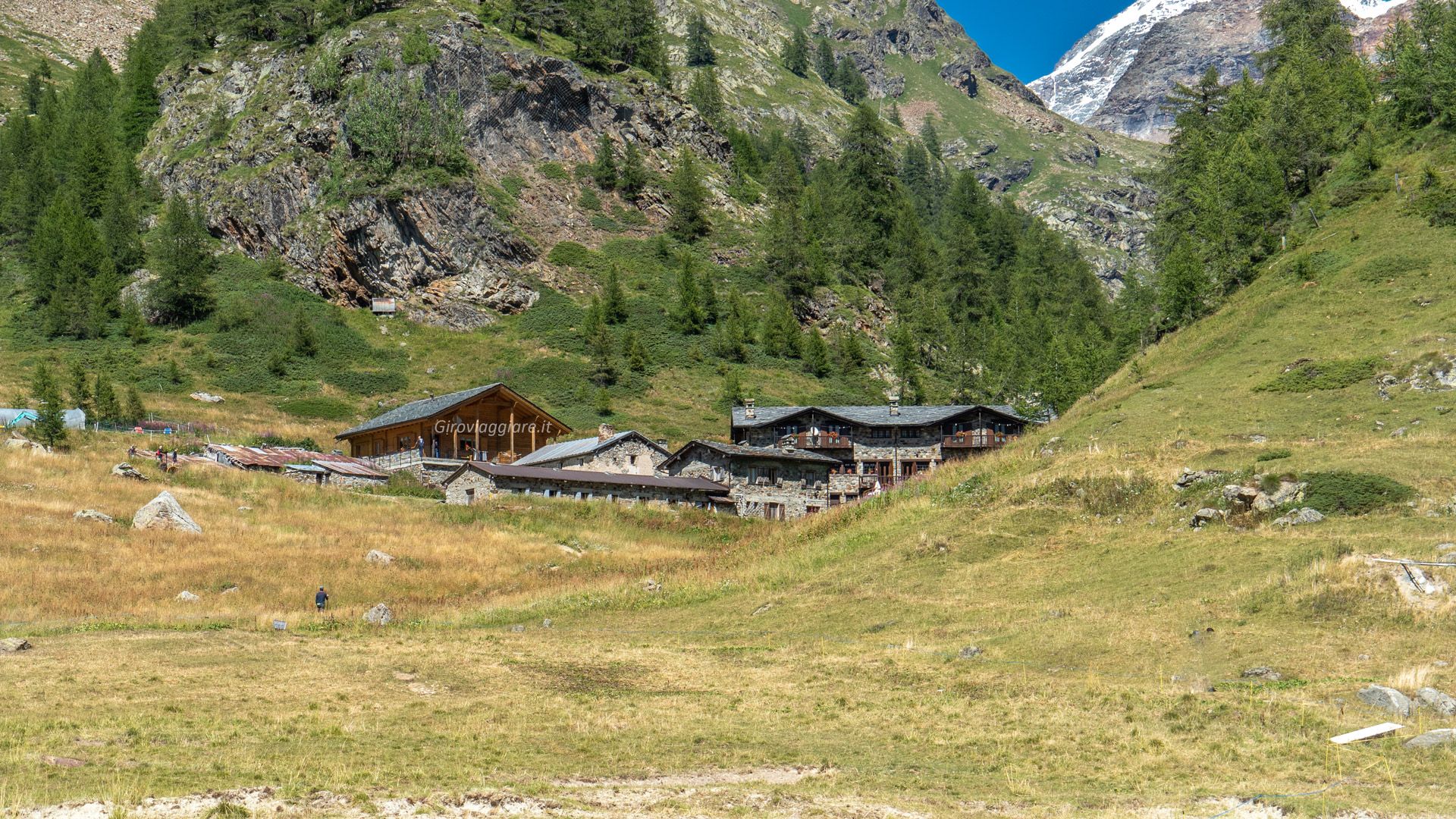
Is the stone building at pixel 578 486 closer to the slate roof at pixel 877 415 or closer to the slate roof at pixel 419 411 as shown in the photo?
the slate roof at pixel 419 411

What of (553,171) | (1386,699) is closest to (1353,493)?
(1386,699)

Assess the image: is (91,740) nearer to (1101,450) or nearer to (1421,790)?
(1421,790)

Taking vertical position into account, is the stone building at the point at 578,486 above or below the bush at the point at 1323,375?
below

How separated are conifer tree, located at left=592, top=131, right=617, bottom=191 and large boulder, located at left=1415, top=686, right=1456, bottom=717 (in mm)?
115620

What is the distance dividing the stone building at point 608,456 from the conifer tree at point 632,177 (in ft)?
183

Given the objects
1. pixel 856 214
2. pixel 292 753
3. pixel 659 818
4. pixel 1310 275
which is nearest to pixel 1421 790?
pixel 659 818

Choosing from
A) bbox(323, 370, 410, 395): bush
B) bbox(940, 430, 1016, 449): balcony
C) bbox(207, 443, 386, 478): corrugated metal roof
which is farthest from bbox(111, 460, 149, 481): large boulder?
bbox(940, 430, 1016, 449): balcony

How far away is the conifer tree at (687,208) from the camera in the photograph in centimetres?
12550

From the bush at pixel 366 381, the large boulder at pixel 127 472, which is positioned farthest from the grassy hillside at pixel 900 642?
the bush at pixel 366 381

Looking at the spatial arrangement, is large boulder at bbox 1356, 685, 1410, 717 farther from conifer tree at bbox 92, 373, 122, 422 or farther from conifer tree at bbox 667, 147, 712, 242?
conifer tree at bbox 667, 147, 712, 242

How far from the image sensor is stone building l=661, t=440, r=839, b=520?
Result: 7788 cm

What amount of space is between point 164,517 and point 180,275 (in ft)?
197

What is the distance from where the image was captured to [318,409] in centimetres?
9000

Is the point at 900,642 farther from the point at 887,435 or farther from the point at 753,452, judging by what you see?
the point at 887,435
